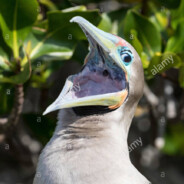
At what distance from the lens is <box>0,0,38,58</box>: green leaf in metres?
2.30

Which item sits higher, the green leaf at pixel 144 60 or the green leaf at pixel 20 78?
the green leaf at pixel 20 78

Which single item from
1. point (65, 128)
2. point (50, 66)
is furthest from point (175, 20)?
point (65, 128)

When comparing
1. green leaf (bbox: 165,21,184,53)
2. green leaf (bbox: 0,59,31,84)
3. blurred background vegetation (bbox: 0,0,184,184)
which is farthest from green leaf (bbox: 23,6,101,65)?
green leaf (bbox: 165,21,184,53)

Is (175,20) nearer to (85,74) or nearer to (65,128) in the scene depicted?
(85,74)

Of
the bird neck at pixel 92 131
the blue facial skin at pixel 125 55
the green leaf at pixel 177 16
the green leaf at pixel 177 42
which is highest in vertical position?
the blue facial skin at pixel 125 55

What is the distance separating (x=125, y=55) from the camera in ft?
6.64

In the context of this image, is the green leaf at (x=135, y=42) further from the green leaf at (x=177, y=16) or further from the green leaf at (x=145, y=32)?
the green leaf at (x=177, y=16)

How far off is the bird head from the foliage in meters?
0.28

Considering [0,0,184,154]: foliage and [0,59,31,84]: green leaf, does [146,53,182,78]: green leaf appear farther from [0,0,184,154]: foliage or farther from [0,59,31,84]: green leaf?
[0,59,31,84]: green leaf

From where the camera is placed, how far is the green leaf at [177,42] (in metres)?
2.49

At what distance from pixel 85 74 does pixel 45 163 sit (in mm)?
430

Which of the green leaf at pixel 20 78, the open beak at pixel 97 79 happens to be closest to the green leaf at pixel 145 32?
the open beak at pixel 97 79

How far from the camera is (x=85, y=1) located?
8.84 ft

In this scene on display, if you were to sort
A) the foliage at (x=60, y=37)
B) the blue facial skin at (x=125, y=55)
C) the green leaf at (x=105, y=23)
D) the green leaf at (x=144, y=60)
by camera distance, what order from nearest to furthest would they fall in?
the blue facial skin at (x=125, y=55), the foliage at (x=60, y=37), the green leaf at (x=144, y=60), the green leaf at (x=105, y=23)
